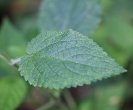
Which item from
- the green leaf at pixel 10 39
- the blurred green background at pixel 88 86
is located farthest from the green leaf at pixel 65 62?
the green leaf at pixel 10 39

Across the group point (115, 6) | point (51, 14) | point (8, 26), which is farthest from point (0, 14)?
point (51, 14)

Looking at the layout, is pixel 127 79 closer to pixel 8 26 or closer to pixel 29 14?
pixel 8 26

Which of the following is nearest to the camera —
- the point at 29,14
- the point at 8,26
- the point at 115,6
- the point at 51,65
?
the point at 51,65

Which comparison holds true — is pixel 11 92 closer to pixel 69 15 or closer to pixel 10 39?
pixel 10 39

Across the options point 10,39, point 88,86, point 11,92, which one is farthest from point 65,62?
point 88,86

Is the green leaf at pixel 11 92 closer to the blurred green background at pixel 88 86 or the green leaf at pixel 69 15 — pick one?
the blurred green background at pixel 88 86

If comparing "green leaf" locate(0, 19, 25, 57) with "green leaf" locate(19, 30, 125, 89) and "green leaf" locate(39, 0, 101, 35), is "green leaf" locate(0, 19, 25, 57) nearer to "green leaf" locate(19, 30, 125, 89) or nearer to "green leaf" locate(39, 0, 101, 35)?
"green leaf" locate(39, 0, 101, 35)
